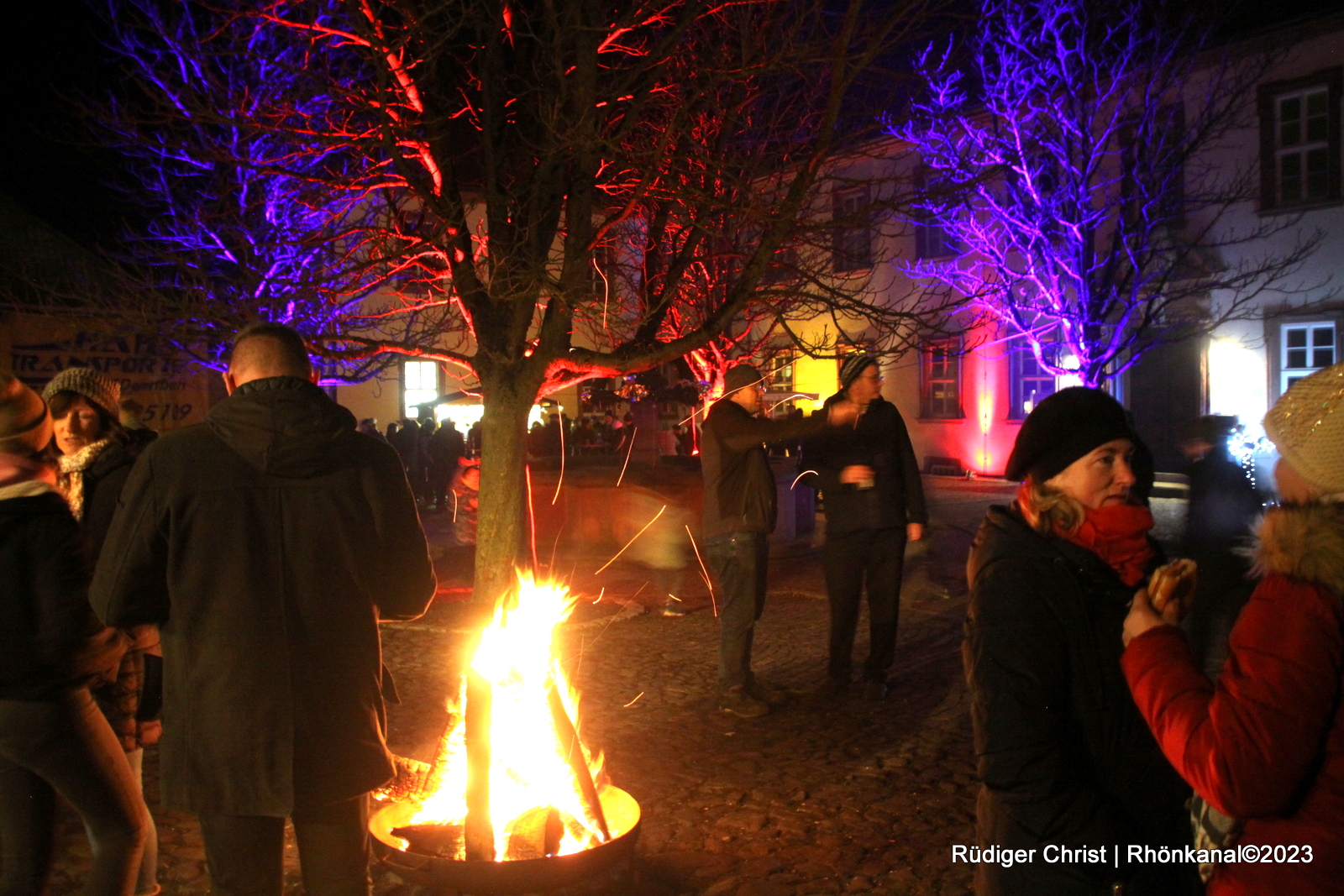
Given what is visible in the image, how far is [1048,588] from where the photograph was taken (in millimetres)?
2176

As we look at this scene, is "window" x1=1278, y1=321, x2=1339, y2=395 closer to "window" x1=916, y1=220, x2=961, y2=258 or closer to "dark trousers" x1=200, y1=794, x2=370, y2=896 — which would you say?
"window" x1=916, y1=220, x2=961, y2=258

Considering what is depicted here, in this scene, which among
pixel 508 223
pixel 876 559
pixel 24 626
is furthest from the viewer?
pixel 508 223

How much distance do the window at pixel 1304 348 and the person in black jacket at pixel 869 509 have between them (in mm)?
15923

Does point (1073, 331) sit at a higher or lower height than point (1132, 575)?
higher

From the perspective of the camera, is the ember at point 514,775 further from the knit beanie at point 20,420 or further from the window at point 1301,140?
the window at point 1301,140

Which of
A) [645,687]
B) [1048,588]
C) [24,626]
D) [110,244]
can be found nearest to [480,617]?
[645,687]

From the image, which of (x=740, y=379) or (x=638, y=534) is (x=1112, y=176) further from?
(x=740, y=379)

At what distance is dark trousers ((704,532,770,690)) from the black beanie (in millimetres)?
3663

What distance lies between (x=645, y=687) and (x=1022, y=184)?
47.3ft

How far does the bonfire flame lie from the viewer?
331 centimetres

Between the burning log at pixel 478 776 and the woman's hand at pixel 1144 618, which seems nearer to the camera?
the woman's hand at pixel 1144 618

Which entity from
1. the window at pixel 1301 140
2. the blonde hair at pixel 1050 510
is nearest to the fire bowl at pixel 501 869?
the blonde hair at pixel 1050 510

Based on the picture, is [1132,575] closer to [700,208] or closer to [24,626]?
[24,626]

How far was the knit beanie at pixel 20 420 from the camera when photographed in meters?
3.13
